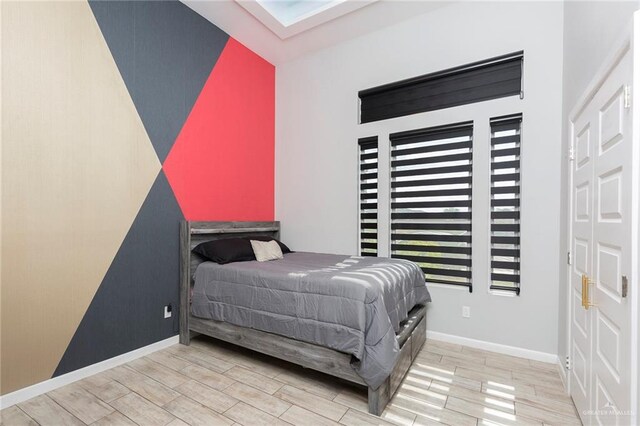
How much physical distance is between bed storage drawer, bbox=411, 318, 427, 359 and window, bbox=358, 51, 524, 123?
2216mm

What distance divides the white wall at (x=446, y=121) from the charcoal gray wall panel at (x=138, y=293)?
5.43 feet

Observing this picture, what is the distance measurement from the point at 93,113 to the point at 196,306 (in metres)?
1.88

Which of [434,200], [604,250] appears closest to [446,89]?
[434,200]

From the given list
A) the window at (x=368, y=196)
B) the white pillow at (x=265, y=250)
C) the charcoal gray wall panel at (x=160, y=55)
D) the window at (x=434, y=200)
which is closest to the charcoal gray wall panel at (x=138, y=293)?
the charcoal gray wall panel at (x=160, y=55)

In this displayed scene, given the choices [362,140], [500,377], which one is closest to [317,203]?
[362,140]

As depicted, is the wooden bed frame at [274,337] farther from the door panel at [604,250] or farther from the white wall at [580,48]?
the white wall at [580,48]

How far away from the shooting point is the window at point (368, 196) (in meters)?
3.50

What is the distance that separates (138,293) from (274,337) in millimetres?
1335

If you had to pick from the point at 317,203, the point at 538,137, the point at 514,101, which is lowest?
the point at 317,203

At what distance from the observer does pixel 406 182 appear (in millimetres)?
3301

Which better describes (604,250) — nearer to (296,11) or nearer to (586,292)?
(586,292)

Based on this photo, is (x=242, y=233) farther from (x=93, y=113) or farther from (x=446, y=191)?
(x=446, y=191)

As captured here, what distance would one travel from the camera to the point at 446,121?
3.06 m

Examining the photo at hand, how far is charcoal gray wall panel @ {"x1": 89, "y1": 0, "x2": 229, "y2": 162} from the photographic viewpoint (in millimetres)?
2523
